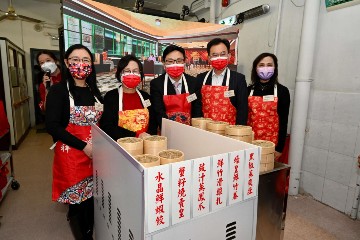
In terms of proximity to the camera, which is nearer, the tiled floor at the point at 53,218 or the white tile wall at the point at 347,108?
the tiled floor at the point at 53,218

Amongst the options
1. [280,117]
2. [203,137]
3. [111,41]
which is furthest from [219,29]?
[203,137]

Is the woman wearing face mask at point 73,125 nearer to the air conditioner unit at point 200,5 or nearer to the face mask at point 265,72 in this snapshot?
the face mask at point 265,72

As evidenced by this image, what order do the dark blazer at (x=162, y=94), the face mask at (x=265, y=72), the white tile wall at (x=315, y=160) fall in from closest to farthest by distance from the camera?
the dark blazer at (x=162, y=94) → the face mask at (x=265, y=72) → the white tile wall at (x=315, y=160)

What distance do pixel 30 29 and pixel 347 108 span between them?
22.1 feet

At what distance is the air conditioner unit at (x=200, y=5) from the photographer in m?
4.18

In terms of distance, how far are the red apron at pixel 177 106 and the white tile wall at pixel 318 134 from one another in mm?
1507

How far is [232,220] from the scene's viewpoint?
1003 millimetres

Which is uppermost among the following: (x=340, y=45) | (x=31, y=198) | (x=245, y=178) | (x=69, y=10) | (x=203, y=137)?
(x=69, y=10)

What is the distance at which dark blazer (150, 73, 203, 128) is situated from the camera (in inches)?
78.8

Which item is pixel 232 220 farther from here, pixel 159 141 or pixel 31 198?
pixel 31 198

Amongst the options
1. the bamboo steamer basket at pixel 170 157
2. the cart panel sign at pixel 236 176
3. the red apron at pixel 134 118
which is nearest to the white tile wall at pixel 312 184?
the red apron at pixel 134 118

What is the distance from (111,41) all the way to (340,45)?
100 inches

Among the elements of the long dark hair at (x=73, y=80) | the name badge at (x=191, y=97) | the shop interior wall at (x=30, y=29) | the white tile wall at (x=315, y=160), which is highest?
the shop interior wall at (x=30, y=29)

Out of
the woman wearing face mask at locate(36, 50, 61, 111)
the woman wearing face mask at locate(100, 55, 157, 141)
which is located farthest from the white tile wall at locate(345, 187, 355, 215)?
the woman wearing face mask at locate(36, 50, 61, 111)
